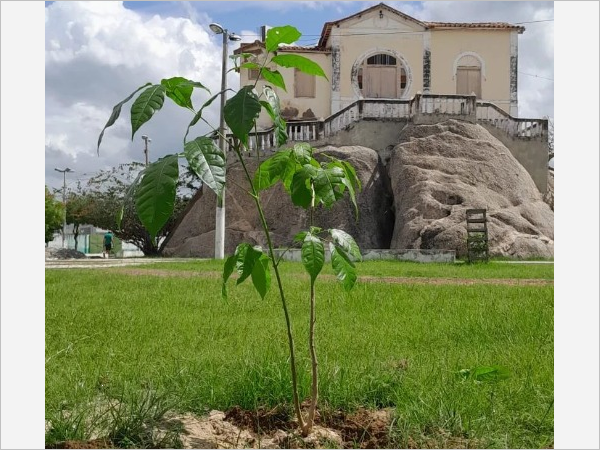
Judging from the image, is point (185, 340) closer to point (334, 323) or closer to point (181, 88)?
point (334, 323)

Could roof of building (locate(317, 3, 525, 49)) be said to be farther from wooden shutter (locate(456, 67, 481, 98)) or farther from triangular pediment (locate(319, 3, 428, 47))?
wooden shutter (locate(456, 67, 481, 98))

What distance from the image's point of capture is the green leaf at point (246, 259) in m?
2.73

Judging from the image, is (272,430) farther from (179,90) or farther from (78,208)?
(78,208)

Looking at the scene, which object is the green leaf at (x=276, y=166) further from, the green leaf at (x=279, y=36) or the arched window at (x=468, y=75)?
the arched window at (x=468, y=75)

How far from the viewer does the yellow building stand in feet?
82.4

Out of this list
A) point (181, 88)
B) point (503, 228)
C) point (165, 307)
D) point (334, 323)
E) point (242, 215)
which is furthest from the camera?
point (242, 215)

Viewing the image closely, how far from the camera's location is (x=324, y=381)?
11.7ft

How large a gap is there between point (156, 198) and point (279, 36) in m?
0.93

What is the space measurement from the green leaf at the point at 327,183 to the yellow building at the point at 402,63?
22.7 meters

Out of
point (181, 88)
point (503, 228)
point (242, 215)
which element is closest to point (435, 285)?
point (181, 88)

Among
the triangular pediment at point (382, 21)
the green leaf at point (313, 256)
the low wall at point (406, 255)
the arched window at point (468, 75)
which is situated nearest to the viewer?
the green leaf at point (313, 256)

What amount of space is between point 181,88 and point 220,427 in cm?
160

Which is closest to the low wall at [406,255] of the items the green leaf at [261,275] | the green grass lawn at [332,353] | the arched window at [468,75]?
the green grass lawn at [332,353]

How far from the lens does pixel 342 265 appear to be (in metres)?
2.67
